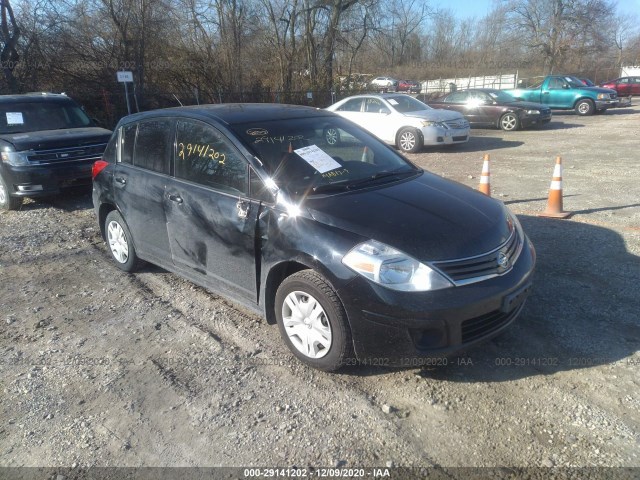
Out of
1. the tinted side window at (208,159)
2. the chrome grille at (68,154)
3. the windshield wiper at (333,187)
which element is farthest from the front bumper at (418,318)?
the chrome grille at (68,154)

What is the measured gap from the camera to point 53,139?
26.8ft

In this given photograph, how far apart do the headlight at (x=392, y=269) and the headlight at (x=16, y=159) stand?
6.94 meters

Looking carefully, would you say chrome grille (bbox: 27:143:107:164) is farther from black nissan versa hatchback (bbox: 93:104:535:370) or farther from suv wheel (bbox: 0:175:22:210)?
black nissan versa hatchback (bbox: 93:104:535:370)

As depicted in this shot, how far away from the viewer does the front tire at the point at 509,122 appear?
17.1 metres

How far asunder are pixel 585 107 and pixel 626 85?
1436cm

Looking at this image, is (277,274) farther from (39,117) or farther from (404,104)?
(404,104)

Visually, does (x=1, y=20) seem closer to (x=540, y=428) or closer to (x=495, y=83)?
(x=540, y=428)

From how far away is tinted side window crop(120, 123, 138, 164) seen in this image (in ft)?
16.5

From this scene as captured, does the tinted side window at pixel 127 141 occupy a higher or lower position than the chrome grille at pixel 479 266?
higher

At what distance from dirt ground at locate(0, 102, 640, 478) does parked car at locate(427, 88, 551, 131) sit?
1285cm

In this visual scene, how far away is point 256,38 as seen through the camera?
2595cm

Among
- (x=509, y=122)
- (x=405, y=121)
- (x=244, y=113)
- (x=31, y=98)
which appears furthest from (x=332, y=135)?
(x=509, y=122)

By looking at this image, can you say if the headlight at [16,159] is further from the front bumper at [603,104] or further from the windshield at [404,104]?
the front bumper at [603,104]

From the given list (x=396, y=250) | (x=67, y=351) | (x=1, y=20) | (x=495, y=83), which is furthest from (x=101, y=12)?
(x=495, y=83)
